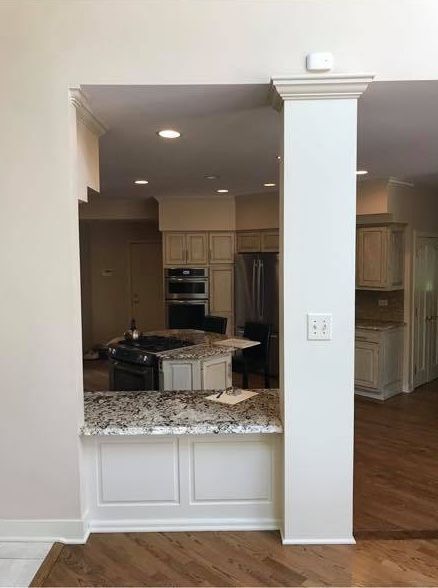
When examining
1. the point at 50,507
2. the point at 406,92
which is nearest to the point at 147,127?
the point at 406,92

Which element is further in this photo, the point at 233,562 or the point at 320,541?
the point at 320,541

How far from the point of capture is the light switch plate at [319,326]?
2.28m

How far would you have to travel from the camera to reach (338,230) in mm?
2256

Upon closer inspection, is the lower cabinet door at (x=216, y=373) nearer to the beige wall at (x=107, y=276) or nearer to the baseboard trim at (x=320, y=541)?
the baseboard trim at (x=320, y=541)

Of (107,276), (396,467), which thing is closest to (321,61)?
(396,467)

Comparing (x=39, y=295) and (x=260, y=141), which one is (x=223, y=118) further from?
(x=39, y=295)

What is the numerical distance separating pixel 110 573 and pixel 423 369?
4.86m

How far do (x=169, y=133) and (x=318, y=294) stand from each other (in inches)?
57.7

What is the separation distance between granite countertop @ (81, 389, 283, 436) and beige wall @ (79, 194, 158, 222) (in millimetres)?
3999

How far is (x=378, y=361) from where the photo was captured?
5172 mm

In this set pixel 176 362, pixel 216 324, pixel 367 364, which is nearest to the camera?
pixel 176 362

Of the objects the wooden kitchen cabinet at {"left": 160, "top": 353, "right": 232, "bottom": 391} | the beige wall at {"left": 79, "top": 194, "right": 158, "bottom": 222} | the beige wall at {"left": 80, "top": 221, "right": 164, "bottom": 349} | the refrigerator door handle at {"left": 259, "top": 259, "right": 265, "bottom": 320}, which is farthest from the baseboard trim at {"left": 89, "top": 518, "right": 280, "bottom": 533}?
the beige wall at {"left": 80, "top": 221, "right": 164, "bottom": 349}

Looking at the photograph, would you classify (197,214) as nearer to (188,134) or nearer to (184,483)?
(188,134)

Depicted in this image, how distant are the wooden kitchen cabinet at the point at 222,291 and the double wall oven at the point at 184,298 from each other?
6.8 inches
